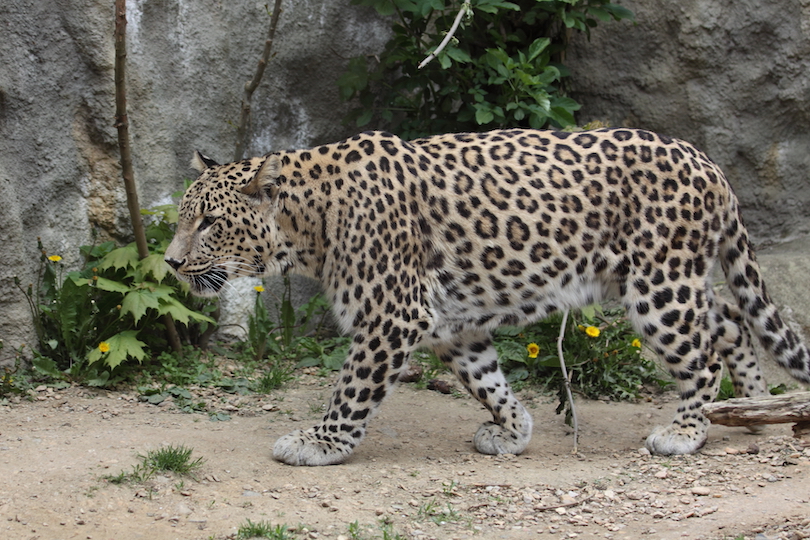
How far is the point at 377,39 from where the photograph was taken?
30.2 feet

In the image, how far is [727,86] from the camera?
911cm

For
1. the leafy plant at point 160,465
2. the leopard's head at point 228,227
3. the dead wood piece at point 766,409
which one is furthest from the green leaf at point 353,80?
the dead wood piece at point 766,409

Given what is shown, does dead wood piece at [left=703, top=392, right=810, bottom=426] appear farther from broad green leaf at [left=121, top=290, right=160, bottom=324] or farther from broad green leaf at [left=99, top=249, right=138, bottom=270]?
broad green leaf at [left=99, top=249, right=138, bottom=270]

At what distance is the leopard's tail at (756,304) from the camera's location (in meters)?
6.30

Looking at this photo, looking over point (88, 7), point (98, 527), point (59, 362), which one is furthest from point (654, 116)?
point (98, 527)

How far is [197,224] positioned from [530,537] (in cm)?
306

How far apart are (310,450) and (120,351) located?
6.96ft

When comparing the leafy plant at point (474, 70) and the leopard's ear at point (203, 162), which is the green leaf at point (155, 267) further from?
the leafy plant at point (474, 70)

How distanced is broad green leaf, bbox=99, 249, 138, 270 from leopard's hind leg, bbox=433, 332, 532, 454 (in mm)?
2784

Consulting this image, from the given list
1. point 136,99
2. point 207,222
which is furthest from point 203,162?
point 136,99

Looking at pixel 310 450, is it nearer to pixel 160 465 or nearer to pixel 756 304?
pixel 160 465

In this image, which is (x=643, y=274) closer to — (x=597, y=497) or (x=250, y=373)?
(x=597, y=497)

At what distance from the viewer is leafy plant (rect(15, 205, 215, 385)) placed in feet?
23.0

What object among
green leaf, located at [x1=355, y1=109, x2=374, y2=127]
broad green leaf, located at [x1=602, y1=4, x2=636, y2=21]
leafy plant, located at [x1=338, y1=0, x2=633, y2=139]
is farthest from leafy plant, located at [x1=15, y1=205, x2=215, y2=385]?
broad green leaf, located at [x1=602, y1=4, x2=636, y2=21]
